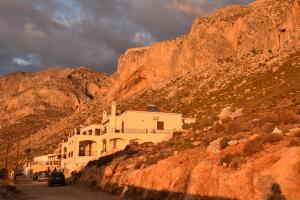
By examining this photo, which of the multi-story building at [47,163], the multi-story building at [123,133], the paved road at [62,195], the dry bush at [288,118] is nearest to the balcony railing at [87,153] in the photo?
the multi-story building at [123,133]

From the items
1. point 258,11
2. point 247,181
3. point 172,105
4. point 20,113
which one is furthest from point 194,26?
point 247,181

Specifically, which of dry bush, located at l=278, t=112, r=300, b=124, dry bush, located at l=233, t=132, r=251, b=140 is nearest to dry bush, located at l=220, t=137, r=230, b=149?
dry bush, located at l=233, t=132, r=251, b=140

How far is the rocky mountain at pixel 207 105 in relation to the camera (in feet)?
51.4

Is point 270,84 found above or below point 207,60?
below

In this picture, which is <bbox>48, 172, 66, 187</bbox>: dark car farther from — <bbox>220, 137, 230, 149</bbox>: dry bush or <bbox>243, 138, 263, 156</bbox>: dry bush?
<bbox>243, 138, 263, 156</bbox>: dry bush

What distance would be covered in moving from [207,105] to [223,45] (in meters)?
32.8

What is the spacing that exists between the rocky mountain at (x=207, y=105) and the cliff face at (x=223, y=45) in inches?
10.7

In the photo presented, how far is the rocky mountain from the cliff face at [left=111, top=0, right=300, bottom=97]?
0.27 meters

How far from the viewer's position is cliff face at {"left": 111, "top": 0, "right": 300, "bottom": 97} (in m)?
76.9

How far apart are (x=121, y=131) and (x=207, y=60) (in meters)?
48.8

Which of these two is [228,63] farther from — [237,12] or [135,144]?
[135,144]

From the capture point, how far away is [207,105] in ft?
212

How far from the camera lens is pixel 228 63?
3280 inches

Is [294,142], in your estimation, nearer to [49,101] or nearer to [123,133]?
[123,133]
